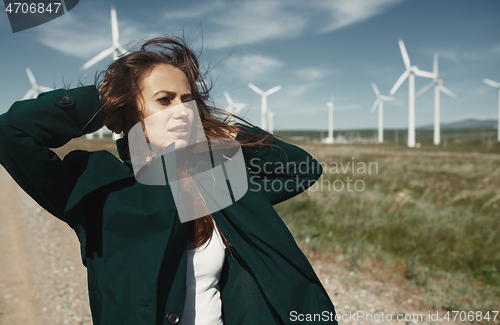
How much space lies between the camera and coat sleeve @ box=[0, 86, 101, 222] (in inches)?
51.3

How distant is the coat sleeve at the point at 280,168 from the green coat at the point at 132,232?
0.32 meters

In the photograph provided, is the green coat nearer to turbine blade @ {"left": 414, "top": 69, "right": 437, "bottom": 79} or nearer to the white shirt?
the white shirt

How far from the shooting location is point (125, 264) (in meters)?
1.38

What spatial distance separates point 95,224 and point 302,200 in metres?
8.60

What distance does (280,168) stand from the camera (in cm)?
212

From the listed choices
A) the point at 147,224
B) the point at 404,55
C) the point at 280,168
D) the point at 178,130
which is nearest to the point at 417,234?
the point at 280,168

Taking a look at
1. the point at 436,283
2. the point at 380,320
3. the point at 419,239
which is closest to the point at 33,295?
the point at 380,320

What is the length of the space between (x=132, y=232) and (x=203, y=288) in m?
0.47

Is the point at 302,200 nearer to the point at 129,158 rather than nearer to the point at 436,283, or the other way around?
the point at 436,283

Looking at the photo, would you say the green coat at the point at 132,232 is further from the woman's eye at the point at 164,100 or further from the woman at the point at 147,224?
the woman's eye at the point at 164,100

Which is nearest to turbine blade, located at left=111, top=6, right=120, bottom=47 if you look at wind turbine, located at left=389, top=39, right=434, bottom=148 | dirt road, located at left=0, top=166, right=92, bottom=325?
dirt road, located at left=0, top=166, right=92, bottom=325

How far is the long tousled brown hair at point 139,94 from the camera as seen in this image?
5.61ft

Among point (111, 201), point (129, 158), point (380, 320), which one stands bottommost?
point (380, 320)

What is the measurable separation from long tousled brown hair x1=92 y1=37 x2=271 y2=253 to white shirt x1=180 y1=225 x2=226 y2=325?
64 mm
